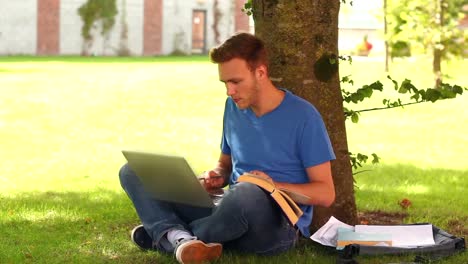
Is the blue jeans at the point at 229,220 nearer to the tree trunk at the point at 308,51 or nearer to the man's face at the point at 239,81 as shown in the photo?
the man's face at the point at 239,81

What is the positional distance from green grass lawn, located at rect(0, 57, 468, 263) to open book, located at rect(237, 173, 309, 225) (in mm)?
511

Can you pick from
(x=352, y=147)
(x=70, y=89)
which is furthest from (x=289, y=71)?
(x=70, y=89)

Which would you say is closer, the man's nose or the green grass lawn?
the man's nose

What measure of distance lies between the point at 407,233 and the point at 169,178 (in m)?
1.34

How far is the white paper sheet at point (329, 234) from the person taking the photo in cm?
497

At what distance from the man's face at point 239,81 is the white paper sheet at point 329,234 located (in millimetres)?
880

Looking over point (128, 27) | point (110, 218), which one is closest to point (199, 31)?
point (128, 27)

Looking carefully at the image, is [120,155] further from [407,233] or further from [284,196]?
[284,196]

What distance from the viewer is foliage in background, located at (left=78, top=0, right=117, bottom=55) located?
4306 cm

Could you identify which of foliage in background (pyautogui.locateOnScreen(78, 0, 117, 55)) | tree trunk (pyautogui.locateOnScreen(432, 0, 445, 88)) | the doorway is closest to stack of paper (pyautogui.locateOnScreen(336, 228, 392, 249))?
tree trunk (pyautogui.locateOnScreen(432, 0, 445, 88))

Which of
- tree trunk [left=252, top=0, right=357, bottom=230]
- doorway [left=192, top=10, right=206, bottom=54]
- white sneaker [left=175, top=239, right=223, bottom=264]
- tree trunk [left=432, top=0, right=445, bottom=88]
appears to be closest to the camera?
white sneaker [left=175, top=239, right=223, bottom=264]

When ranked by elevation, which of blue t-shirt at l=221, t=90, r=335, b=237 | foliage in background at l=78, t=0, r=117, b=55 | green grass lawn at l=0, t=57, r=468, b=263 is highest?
foliage in background at l=78, t=0, r=117, b=55

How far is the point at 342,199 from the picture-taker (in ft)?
18.9

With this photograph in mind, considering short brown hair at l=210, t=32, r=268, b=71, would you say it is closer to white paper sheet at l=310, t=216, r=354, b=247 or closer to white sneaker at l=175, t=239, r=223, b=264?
white sneaker at l=175, t=239, r=223, b=264
